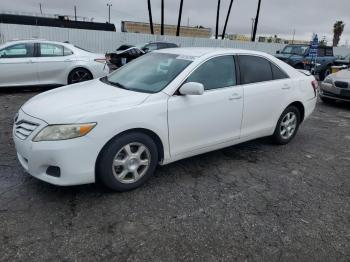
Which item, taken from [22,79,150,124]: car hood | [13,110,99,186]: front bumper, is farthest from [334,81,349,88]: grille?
[13,110,99,186]: front bumper

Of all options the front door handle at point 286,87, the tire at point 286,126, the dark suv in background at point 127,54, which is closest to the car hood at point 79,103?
the front door handle at point 286,87

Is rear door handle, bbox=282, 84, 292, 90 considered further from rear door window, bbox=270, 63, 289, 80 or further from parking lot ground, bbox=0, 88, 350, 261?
parking lot ground, bbox=0, 88, 350, 261

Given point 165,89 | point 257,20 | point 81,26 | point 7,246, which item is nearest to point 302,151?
point 165,89

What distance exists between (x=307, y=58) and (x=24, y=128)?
13.9m

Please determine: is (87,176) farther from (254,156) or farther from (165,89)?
(254,156)

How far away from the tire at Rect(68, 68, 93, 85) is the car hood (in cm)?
535

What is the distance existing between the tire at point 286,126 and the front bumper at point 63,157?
3.06 meters

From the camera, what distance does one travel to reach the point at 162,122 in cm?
345

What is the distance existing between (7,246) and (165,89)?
2116 mm

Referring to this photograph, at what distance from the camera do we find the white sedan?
3014 mm

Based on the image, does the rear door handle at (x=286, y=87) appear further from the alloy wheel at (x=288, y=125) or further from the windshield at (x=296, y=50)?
the windshield at (x=296, y=50)

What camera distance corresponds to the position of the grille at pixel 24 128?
3.09 meters

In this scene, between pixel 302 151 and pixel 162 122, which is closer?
pixel 162 122

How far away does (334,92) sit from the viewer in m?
8.96
